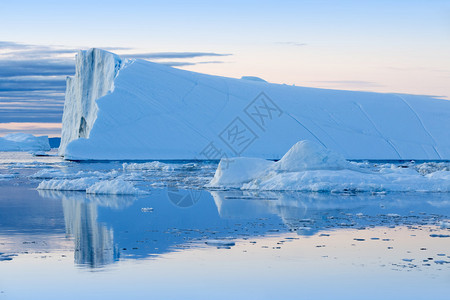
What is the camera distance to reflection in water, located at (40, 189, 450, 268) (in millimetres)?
7602

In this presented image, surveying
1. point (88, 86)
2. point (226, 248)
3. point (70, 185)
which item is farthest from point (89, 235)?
point (88, 86)

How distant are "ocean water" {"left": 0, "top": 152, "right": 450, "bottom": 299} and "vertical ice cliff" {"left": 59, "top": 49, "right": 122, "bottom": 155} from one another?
2120cm

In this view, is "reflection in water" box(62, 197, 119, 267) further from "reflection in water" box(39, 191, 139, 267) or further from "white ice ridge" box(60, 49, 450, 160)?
"white ice ridge" box(60, 49, 450, 160)

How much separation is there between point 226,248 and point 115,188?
23.4 ft

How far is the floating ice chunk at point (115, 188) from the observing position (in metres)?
13.9

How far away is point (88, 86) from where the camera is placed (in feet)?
118

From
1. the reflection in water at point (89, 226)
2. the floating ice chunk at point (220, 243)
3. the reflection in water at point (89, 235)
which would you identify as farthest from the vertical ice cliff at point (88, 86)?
the floating ice chunk at point (220, 243)

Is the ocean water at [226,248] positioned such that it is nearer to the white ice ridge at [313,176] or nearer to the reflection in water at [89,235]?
the reflection in water at [89,235]

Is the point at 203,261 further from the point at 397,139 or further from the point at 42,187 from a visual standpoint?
the point at 397,139

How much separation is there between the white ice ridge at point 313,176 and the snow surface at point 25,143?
5803 centimetres

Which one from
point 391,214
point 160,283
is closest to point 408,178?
point 391,214

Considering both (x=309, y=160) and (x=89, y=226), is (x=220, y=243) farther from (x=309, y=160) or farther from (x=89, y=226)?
(x=309, y=160)

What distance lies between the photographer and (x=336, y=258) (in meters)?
6.68

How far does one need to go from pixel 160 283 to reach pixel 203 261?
101cm
